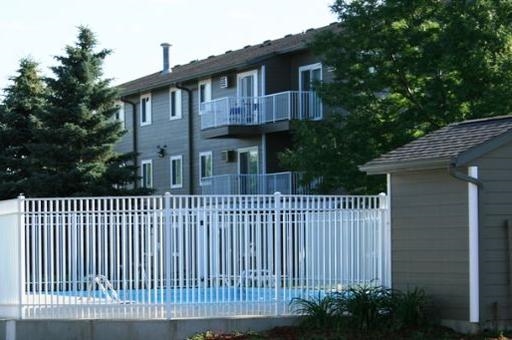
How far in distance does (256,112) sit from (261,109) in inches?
16.8

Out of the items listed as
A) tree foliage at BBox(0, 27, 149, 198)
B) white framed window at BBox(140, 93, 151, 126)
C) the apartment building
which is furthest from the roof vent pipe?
tree foliage at BBox(0, 27, 149, 198)

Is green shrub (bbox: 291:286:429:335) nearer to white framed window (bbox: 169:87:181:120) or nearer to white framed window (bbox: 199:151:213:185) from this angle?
white framed window (bbox: 199:151:213:185)

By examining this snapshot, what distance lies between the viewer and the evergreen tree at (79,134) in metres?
29.1

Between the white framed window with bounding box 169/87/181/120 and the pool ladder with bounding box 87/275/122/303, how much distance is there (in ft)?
83.0

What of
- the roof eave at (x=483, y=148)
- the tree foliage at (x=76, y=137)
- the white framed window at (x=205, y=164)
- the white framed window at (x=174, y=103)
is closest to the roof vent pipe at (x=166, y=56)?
the white framed window at (x=174, y=103)

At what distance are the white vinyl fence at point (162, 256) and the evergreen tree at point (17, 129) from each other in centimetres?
1561

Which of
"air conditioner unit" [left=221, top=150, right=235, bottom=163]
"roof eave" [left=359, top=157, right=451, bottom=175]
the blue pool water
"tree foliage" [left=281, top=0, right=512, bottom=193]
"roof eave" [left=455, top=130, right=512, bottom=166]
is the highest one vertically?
"tree foliage" [left=281, top=0, right=512, bottom=193]

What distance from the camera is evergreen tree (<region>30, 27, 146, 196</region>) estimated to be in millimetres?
29078

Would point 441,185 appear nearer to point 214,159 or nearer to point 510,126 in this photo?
point 510,126

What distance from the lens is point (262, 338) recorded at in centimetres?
1396

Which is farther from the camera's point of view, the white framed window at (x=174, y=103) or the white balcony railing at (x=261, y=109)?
the white framed window at (x=174, y=103)

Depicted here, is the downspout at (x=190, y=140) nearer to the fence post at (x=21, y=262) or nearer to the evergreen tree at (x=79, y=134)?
the evergreen tree at (x=79, y=134)

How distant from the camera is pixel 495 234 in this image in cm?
1382

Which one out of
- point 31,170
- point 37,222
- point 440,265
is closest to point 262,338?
point 440,265
